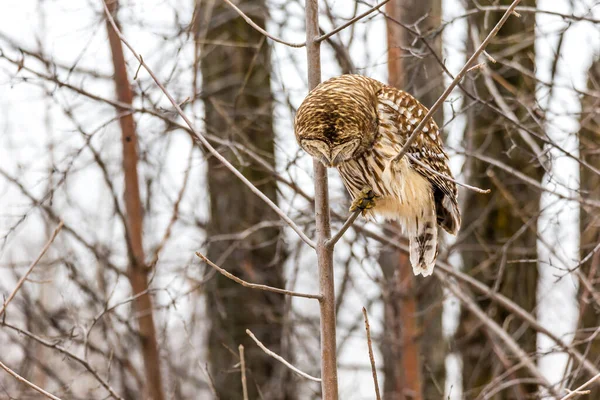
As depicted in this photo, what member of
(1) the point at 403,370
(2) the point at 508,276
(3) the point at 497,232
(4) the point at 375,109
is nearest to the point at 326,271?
(4) the point at 375,109

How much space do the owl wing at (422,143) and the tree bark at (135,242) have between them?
2.04 metres

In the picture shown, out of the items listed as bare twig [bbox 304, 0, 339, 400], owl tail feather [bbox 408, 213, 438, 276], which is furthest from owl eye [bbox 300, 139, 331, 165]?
owl tail feather [bbox 408, 213, 438, 276]

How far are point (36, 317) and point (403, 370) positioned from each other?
3170mm

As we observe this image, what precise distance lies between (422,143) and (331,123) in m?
0.87

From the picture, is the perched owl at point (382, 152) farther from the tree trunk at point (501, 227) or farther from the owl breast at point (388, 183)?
the tree trunk at point (501, 227)

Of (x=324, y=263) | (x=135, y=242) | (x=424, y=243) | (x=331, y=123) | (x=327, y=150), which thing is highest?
(x=135, y=242)

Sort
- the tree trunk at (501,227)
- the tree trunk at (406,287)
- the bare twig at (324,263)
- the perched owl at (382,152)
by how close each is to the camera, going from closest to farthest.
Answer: the bare twig at (324,263), the perched owl at (382,152), the tree trunk at (406,287), the tree trunk at (501,227)

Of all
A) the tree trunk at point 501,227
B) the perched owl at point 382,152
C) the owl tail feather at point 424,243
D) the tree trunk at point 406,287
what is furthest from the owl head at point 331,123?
the tree trunk at point 501,227

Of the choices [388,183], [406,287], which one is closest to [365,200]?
[388,183]

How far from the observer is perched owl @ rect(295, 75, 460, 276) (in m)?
3.08

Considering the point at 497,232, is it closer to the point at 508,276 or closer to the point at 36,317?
the point at 508,276

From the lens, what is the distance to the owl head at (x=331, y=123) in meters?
3.05

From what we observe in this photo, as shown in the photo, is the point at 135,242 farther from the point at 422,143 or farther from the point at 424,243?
the point at 422,143

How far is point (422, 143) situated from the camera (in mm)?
3793
